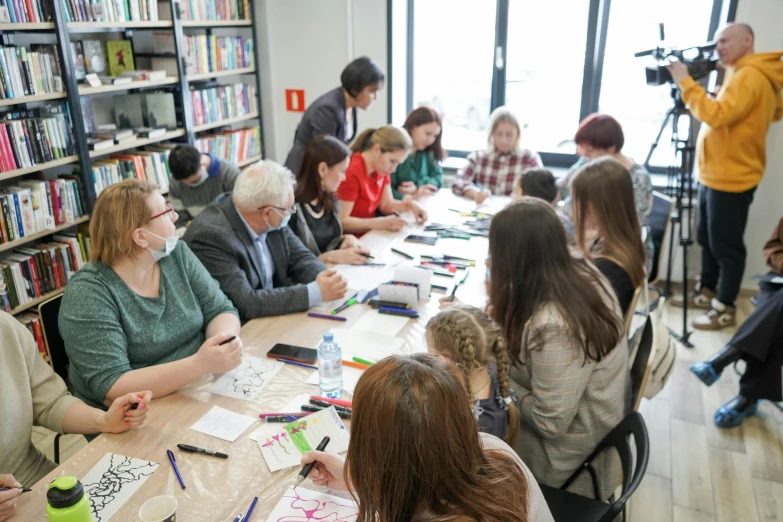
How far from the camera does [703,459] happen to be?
2488 mm

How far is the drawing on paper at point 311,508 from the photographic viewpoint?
1.20 metres

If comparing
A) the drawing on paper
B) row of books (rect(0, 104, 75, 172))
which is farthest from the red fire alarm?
the drawing on paper

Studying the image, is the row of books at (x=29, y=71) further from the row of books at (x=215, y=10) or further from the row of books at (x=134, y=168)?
the row of books at (x=215, y=10)

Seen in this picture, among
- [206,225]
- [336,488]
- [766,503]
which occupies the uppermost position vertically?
[206,225]

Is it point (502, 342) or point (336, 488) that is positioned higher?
point (502, 342)

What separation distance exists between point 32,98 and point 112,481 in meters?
2.33

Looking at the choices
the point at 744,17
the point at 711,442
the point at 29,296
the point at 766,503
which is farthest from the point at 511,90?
the point at 29,296

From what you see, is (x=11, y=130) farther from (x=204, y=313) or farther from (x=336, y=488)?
(x=336, y=488)

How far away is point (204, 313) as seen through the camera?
6.39 feet

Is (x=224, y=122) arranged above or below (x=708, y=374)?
above

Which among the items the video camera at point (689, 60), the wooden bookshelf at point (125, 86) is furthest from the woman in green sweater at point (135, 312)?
the video camera at point (689, 60)

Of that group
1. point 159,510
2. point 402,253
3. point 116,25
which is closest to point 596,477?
point 159,510

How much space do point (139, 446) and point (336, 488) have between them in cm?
51

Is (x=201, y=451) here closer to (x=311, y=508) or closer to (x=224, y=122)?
(x=311, y=508)
